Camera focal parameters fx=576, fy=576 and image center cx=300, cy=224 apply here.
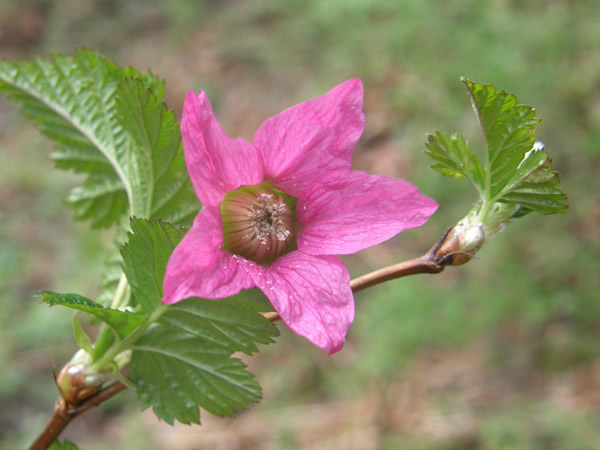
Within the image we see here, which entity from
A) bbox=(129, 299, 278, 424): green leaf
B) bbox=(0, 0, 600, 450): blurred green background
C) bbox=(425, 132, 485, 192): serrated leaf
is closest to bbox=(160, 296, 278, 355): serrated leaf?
bbox=(129, 299, 278, 424): green leaf

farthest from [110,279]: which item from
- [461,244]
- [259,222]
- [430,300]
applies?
[430,300]

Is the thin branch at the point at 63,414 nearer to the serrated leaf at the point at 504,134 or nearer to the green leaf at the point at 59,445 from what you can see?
the green leaf at the point at 59,445

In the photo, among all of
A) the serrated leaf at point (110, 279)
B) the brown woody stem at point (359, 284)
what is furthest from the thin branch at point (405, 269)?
the serrated leaf at point (110, 279)

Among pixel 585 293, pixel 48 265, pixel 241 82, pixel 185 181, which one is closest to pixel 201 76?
pixel 241 82

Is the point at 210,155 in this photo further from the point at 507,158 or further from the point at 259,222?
the point at 507,158

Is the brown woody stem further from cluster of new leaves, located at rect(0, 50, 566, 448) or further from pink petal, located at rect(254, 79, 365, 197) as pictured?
pink petal, located at rect(254, 79, 365, 197)
